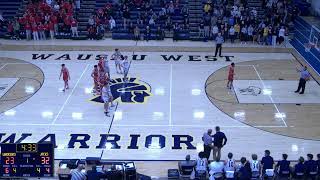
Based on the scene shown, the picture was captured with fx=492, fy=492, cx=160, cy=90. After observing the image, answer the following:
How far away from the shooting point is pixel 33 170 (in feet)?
42.9

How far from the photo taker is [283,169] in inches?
544

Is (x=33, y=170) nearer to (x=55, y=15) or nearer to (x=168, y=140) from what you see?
(x=168, y=140)

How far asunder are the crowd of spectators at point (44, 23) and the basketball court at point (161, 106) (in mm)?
3071

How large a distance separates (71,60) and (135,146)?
1081cm

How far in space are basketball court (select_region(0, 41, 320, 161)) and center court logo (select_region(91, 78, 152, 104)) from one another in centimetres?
4

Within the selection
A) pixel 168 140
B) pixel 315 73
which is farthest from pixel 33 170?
pixel 315 73

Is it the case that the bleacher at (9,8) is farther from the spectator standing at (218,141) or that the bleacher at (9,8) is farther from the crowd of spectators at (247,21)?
the spectator standing at (218,141)

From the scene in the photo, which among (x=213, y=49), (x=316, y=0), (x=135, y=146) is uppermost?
(x=316, y=0)

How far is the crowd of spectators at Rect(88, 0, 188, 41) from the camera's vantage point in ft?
100

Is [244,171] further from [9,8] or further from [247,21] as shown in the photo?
[9,8]

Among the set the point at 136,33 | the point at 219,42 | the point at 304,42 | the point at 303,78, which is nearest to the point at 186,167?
the point at 303,78
